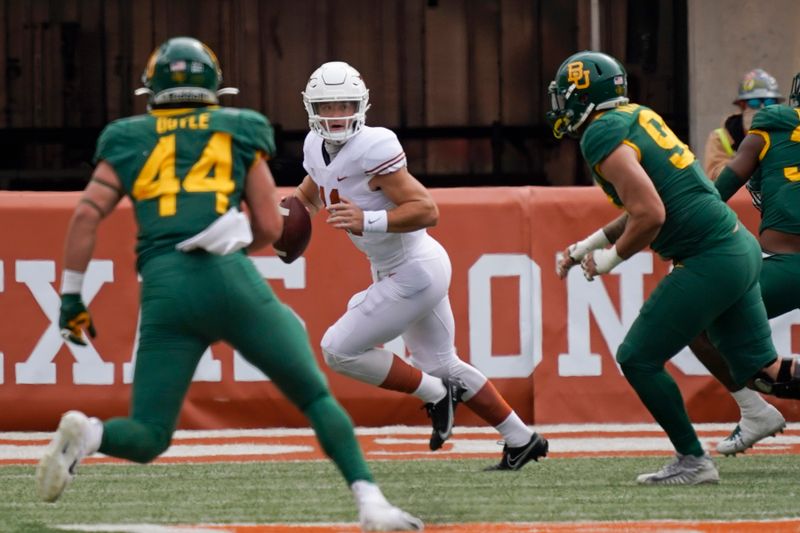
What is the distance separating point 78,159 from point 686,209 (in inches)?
349

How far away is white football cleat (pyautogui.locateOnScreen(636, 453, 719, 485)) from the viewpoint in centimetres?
594

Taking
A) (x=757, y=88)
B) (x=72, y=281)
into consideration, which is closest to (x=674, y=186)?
(x=72, y=281)

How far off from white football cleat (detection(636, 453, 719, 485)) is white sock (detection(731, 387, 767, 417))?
783 millimetres

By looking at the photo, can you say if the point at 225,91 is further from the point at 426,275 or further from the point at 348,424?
the point at 426,275

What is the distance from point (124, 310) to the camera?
8.35 m

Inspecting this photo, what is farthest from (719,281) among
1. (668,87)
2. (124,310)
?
(668,87)

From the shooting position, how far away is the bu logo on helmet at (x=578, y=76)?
5934mm

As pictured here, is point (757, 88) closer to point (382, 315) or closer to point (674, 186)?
point (674, 186)

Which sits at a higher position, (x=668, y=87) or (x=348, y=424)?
(x=668, y=87)

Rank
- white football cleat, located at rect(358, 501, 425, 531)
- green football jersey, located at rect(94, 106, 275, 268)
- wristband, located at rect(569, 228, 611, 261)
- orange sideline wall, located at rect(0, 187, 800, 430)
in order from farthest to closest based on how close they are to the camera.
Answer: orange sideline wall, located at rect(0, 187, 800, 430)
wristband, located at rect(569, 228, 611, 261)
green football jersey, located at rect(94, 106, 275, 268)
white football cleat, located at rect(358, 501, 425, 531)

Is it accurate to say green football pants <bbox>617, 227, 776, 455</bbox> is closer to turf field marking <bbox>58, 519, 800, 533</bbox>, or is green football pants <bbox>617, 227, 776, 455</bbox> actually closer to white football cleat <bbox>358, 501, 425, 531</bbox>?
turf field marking <bbox>58, 519, 800, 533</bbox>

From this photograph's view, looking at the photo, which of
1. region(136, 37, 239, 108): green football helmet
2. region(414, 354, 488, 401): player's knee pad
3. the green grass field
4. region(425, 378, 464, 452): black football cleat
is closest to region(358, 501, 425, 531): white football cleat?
the green grass field

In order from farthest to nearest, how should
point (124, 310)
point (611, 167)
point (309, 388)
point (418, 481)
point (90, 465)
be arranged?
point (124, 310) < point (90, 465) < point (418, 481) < point (611, 167) < point (309, 388)

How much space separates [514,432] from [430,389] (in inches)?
16.0
